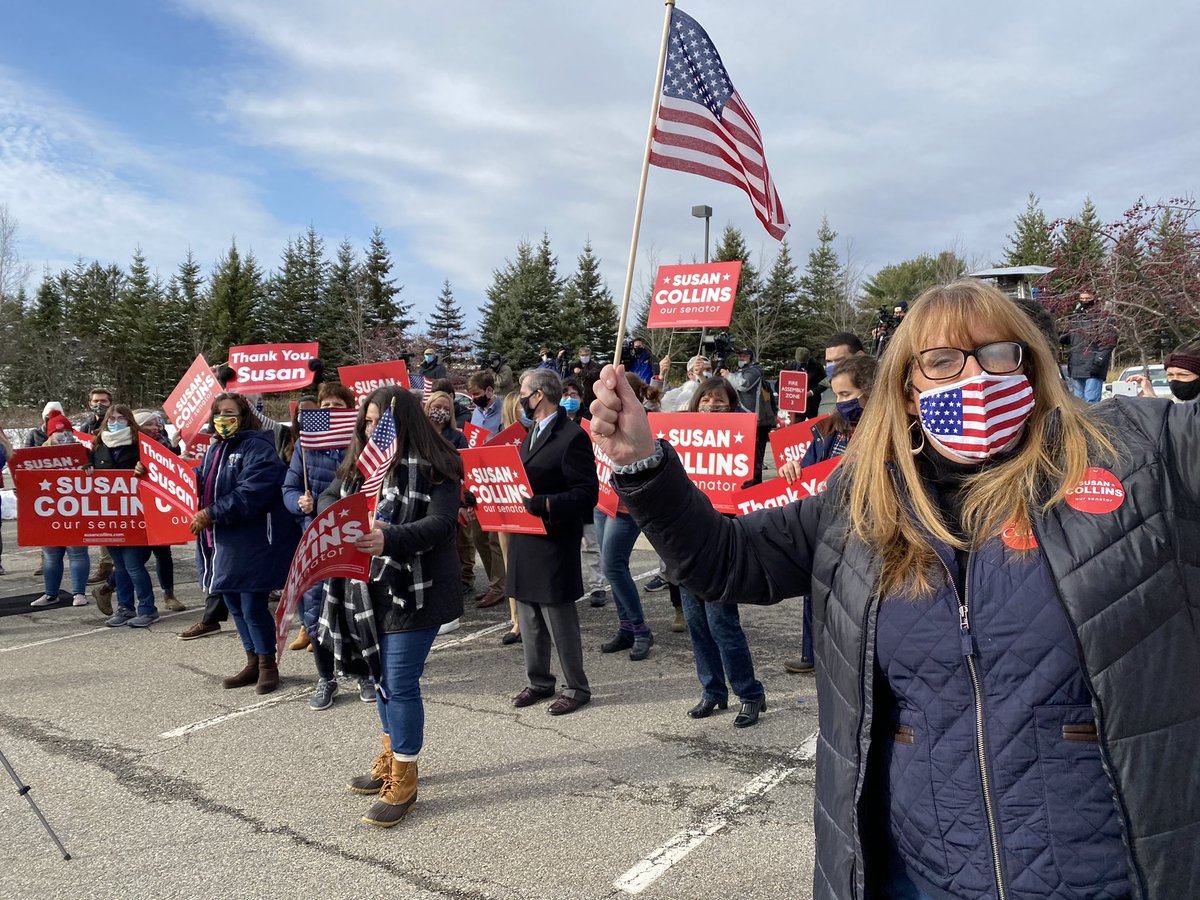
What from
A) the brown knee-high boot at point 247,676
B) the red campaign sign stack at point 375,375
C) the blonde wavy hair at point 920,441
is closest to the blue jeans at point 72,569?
the red campaign sign stack at point 375,375

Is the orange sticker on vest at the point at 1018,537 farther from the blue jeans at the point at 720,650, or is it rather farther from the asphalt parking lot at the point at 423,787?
the blue jeans at the point at 720,650

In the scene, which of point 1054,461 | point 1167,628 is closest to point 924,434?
point 1054,461

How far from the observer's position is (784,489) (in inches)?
224

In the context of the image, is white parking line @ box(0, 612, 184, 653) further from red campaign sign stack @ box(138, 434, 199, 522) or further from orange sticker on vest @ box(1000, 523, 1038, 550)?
orange sticker on vest @ box(1000, 523, 1038, 550)

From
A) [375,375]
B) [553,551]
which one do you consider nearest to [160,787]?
[553,551]

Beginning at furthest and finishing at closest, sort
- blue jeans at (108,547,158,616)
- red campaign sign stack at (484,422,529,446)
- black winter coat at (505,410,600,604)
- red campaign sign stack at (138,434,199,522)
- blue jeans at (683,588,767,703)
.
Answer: blue jeans at (108,547,158,616), red campaign sign stack at (138,434,199,522), red campaign sign stack at (484,422,529,446), black winter coat at (505,410,600,604), blue jeans at (683,588,767,703)

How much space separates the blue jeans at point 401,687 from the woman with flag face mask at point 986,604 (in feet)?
8.20

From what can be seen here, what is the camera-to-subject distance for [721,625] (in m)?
5.13

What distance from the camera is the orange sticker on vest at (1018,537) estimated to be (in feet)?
5.46

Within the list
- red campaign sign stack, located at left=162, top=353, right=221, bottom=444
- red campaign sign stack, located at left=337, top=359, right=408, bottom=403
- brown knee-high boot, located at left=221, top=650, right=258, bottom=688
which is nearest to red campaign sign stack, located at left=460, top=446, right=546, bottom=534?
brown knee-high boot, located at left=221, top=650, right=258, bottom=688

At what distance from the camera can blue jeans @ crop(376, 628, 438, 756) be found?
4.13 metres

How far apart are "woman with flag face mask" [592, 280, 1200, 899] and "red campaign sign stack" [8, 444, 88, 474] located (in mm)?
9081

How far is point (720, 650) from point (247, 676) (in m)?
3.59

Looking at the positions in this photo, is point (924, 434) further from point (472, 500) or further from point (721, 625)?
point (472, 500)
